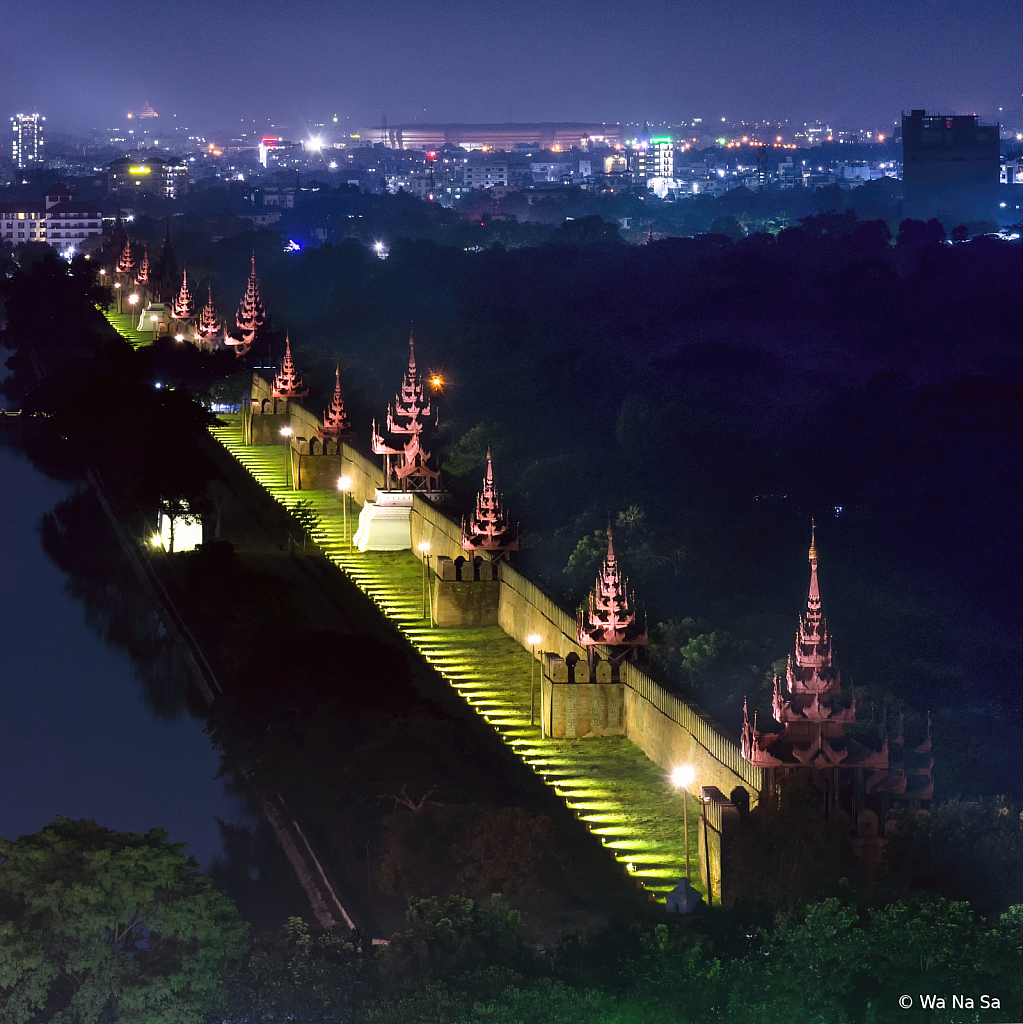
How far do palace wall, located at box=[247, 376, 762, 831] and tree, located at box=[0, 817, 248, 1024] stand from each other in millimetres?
6104

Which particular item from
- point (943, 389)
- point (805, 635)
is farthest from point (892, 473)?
point (805, 635)

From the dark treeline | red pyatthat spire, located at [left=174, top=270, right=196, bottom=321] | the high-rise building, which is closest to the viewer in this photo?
the dark treeline

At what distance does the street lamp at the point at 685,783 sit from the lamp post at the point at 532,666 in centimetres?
418

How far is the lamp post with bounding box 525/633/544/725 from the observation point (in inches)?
1253

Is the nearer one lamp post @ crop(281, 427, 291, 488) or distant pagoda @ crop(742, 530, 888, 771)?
distant pagoda @ crop(742, 530, 888, 771)

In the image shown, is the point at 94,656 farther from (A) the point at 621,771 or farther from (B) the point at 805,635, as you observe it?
(B) the point at 805,635

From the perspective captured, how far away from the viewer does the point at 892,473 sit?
44.5 m

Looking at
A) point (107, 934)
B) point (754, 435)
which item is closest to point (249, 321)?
point (754, 435)

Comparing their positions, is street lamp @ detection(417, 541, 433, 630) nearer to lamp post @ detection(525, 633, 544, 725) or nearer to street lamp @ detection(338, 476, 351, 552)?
street lamp @ detection(338, 476, 351, 552)

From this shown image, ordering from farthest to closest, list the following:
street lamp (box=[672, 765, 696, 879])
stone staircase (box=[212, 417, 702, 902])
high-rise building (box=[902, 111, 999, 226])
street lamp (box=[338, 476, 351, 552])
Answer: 1. high-rise building (box=[902, 111, 999, 226])
2. street lamp (box=[338, 476, 351, 552])
3. stone staircase (box=[212, 417, 702, 902])
4. street lamp (box=[672, 765, 696, 879])

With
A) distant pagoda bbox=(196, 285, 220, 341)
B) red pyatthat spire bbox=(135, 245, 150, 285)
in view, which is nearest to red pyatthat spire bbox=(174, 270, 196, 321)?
distant pagoda bbox=(196, 285, 220, 341)

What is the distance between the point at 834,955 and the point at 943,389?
32.6 metres

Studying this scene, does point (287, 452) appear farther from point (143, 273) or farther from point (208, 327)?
point (143, 273)

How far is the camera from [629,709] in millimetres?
30469
